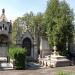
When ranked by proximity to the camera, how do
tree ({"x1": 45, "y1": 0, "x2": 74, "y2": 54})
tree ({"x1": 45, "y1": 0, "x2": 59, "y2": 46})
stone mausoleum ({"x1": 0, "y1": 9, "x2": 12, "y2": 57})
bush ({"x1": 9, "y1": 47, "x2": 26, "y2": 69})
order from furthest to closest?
1. stone mausoleum ({"x1": 0, "y1": 9, "x2": 12, "y2": 57})
2. tree ({"x1": 45, "y1": 0, "x2": 59, "y2": 46})
3. tree ({"x1": 45, "y1": 0, "x2": 74, "y2": 54})
4. bush ({"x1": 9, "y1": 47, "x2": 26, "y2": 69})

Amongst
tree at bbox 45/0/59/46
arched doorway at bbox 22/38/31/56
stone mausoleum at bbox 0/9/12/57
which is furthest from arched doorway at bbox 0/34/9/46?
tree at bbox 45/0/59/46

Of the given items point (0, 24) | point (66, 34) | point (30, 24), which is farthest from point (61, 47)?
point (30, 24)

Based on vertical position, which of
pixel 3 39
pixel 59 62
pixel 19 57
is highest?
pixel 3 39

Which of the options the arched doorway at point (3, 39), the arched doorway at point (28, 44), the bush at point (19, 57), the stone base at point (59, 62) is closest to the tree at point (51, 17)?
the arched doorway at point (28, 44)

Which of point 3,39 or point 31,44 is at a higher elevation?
point 3,39

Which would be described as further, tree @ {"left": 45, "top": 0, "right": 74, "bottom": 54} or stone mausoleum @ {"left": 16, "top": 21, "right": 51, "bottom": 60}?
stone mausoleum @ {"left": 16, "top": 21, "right": 51, "bottom": 60}

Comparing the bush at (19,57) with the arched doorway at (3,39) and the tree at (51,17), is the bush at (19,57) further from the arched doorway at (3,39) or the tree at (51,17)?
the arched doorway at (3,39)

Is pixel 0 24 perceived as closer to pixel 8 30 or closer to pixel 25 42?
pixel 8 30

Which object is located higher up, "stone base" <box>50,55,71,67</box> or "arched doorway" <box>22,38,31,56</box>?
"arched doorway" <box>22,38,31,56</box>

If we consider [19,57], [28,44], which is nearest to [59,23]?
[28,44]

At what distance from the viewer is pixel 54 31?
28.7m

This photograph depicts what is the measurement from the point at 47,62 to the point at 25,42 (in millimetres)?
6724

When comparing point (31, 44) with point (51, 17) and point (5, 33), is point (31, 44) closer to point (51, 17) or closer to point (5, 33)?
point (5, 33)

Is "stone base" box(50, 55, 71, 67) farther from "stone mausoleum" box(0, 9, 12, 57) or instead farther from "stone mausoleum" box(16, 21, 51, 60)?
"stone mausoleum" box(0, 9, 12, 57)
